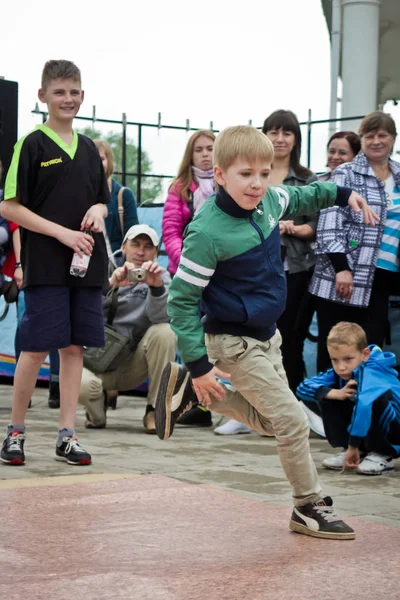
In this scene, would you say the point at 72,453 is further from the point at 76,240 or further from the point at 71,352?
the point at 76,240

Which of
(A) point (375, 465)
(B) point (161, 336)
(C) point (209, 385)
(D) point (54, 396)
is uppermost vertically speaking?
(C) point (209, 385)

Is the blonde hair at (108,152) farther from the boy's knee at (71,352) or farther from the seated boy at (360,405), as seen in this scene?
the seated boy at (360,405)

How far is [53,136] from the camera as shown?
5.60m

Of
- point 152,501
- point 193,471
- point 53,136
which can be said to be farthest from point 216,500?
point 53,136

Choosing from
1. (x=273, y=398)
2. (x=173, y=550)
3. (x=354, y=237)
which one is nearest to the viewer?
(x=173, y=550)

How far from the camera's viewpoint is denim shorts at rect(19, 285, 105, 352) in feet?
17.9

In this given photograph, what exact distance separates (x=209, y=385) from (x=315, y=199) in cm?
101

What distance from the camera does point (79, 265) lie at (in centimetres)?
545

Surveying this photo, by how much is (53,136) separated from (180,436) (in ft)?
7.53

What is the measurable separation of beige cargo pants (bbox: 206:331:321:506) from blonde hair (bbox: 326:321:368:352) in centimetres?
157

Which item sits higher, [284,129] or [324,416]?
[284,129]

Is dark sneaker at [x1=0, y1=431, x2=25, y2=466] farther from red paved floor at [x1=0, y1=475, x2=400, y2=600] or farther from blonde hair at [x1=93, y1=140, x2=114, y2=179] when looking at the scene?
blonde hair at [x1=93, y1=140, x2=114, y2=179]

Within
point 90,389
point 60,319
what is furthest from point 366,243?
point 60,319

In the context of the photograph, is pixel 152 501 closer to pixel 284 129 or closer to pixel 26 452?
pixel 26 452
